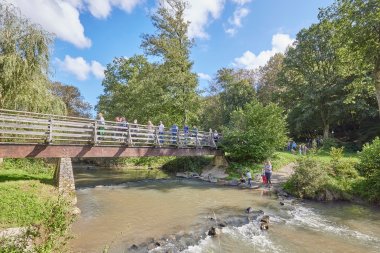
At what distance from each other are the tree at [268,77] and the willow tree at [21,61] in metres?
40.1

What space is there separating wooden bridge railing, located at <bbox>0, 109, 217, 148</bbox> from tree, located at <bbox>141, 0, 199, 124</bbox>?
507 centimetres

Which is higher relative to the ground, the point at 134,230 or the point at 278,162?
the point at 278,162

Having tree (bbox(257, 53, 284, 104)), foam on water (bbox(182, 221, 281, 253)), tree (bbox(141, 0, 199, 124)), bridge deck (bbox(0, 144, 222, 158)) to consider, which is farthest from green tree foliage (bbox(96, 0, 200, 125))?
tree (bbox(257, 53, 284, 104))

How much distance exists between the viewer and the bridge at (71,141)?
13211 millimetres

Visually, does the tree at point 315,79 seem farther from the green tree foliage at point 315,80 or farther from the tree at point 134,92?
the tree at point 134,92

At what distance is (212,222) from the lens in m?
12.0

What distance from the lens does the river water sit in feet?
31.7

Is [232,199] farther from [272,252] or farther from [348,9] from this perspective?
[348,9]

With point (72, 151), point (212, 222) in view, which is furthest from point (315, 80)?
point (72, 151)

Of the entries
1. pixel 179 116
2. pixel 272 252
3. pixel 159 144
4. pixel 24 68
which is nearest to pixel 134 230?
pixel 272 252

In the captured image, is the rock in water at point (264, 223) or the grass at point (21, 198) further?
the rock in water at point (264, 223)

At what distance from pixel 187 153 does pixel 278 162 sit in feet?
26.8

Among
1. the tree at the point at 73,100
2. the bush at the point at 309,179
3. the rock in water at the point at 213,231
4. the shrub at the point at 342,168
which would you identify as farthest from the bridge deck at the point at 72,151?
the tree at the point at 73,100

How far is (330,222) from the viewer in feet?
41.6
